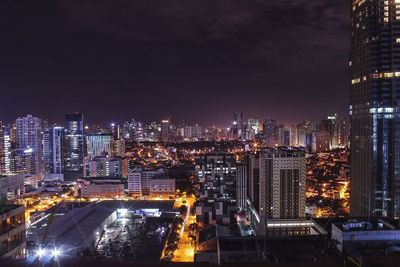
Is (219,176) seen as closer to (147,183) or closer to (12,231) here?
(147,183)

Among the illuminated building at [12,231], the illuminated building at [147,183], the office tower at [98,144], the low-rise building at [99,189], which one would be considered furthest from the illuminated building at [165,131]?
the illuminated building at [12,231]

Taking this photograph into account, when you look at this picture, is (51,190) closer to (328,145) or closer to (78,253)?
(78,253)

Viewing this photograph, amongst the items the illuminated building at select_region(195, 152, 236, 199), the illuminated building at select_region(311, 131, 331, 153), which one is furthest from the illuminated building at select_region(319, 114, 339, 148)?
the illuminated building at select_region(195, 152, 236, 199)

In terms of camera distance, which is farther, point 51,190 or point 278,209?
point 51,190

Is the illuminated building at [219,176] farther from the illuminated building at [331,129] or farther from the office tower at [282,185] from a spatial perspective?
the illuminated building at [331,129]

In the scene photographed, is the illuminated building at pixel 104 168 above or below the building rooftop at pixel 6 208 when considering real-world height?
below

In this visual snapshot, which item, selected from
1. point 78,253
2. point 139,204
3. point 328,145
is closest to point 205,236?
point 78,253

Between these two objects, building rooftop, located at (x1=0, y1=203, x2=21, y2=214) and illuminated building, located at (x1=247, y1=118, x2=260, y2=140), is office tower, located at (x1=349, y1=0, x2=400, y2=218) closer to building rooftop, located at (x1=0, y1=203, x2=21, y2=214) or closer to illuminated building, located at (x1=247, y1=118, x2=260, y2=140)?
building rooftop, located at (x1=0, y1=203, x2=21, y2=214)
